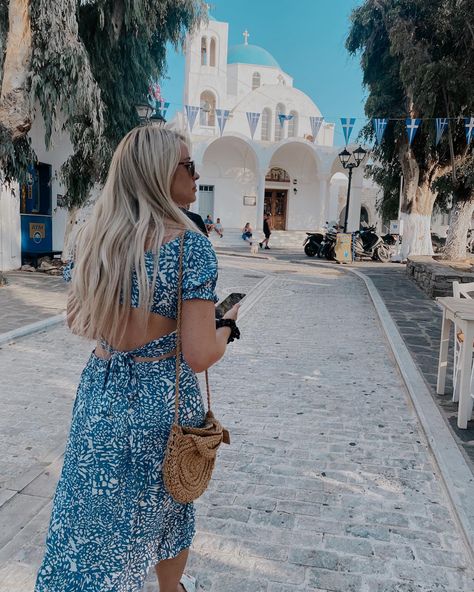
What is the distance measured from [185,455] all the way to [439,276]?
32.0 ft

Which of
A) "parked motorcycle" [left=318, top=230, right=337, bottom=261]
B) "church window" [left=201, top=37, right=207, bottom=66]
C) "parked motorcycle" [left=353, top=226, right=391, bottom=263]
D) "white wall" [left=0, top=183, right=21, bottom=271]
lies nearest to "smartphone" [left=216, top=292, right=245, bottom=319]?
"white wall" [left=0, top=183, right=21, bottom=271]

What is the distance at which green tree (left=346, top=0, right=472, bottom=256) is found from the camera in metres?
13.7

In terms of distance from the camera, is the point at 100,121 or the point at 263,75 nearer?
the point at 100,121

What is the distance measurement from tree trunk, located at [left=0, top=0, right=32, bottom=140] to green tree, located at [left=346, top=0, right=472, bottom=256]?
391 inches

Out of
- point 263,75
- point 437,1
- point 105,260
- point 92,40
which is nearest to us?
point 105,260

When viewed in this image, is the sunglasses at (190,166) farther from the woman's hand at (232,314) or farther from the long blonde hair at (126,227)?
the woman's hand at (232,314)

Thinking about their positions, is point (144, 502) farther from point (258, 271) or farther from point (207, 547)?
point (258, 271)

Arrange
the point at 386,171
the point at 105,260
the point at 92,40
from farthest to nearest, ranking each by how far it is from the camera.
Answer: the point at 386,171, the point at 92,40, the point at 105,260

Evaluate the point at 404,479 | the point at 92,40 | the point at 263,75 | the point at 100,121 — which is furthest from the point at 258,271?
the point at 263,75

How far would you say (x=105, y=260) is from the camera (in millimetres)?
1444

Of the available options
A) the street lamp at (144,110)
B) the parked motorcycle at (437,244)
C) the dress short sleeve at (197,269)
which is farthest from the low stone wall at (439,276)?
the dress short sleeve at (197,269)

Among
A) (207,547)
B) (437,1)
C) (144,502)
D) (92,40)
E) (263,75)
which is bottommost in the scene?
(207,547)

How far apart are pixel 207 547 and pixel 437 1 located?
15571 mm

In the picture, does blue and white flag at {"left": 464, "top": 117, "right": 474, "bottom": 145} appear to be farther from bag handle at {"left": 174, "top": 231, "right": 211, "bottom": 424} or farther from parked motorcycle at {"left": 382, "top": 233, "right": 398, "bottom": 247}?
bag handle at {"left": 174, "top": 231, "right": 211, "bottom": 424}
